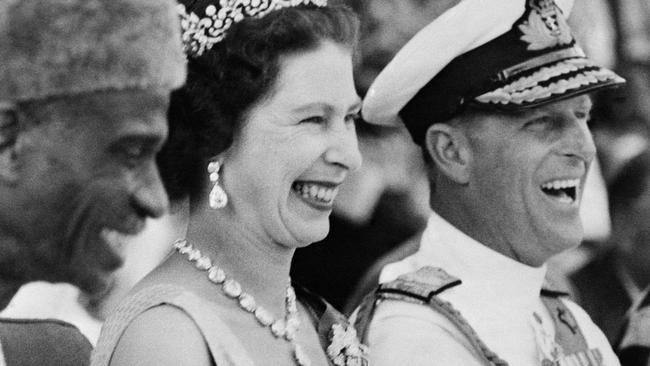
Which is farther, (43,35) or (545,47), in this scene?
(545,47)

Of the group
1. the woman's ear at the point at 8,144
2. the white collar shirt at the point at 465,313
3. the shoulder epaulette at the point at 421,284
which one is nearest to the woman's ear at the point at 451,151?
the white collar shirt at the point at 465,313

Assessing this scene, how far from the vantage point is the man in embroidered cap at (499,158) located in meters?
2.62

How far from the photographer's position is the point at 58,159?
2.22m

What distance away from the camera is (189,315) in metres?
1.96

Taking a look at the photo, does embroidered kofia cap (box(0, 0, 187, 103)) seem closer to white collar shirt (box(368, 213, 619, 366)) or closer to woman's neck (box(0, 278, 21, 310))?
woman's neck (box(0, 278, 21, 310))

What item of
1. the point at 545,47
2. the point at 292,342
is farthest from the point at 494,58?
the point at 292,342

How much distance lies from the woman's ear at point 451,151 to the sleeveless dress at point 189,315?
2.86ft

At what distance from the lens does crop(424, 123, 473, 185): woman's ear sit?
2.71 meters

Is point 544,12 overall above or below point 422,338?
above

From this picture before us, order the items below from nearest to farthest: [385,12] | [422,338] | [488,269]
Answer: [422,338] < [488,269] < [385,12]

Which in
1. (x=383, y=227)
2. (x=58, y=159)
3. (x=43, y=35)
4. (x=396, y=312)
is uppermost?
(x=43, y=35)

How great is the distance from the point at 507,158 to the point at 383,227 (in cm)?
96

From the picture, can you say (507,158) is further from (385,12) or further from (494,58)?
(385,12)

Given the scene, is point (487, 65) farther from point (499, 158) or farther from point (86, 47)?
point (86, 47)
